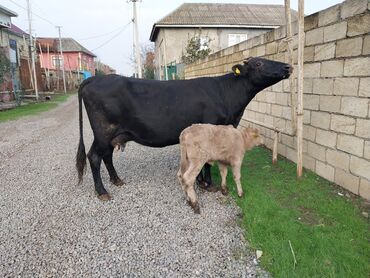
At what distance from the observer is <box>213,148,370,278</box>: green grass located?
8.21 ft

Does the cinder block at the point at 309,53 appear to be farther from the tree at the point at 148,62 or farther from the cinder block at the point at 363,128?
the tree at the point at 148,62

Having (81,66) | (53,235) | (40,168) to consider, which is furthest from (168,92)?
(81,66)

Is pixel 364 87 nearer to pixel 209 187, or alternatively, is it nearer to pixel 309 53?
pixel 309 53

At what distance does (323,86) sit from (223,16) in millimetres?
22999

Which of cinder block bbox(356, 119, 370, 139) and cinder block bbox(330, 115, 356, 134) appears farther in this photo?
cinder block bbox(330, 115, 356, 134)

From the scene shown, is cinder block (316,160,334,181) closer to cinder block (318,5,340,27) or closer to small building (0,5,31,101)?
cinder block (318,5,340,27)

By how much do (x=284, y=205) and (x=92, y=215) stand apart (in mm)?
2316

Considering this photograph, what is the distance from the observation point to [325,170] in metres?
4.33

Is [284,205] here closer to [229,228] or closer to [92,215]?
[229,228]

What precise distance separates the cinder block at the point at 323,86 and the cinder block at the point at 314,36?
551mm

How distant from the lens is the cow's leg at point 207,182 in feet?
14.0

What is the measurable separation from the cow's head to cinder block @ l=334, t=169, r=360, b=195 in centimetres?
147

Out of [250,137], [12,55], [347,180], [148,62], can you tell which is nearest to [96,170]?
[250,137]

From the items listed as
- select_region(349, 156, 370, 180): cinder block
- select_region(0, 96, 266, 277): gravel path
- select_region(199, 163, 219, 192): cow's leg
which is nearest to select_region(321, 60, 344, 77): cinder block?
select_region(349, 156, 370, 180): cinder block
